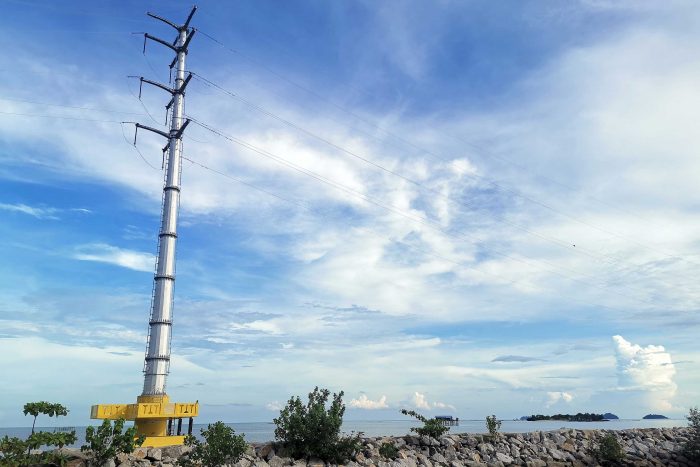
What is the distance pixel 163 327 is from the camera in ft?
106

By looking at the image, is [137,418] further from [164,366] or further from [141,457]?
[141,457]

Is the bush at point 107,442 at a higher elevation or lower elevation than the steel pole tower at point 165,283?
lower

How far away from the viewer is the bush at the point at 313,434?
23.3 m

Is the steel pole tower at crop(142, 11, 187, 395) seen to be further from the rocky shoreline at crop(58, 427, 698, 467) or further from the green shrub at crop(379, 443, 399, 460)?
the green shrub at crop(379, 443, 399, 460)

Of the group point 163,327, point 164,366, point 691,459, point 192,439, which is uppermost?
→ point 163,327

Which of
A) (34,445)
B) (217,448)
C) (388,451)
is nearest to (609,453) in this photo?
(388,451)

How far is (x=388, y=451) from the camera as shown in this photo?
25.7 m

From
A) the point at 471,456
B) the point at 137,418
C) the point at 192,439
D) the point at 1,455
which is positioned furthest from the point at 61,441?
the point at 471,456

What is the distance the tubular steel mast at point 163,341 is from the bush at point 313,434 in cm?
820

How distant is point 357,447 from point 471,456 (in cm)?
831

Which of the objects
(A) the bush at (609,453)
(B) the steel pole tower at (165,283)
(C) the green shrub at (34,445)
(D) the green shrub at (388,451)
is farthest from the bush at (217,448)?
(A) the bush at (609,453)

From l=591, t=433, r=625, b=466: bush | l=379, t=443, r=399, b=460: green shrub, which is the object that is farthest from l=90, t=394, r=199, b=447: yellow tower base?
l=591, t=433, r=625, b=466: bush

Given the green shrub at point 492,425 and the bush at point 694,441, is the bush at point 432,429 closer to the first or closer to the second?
the green shrub at point 492,425

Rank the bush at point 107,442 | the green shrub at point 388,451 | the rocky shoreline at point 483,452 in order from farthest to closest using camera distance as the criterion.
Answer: the green shrub at point 388,451 < the rocky shoreline at point 483,452 < the bush at point 107,442
